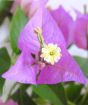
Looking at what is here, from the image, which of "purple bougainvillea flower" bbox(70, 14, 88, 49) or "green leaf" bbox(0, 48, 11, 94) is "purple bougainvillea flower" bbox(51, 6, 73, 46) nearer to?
"purple bougainvillea flower" bbox(70, 14, 88, 49)

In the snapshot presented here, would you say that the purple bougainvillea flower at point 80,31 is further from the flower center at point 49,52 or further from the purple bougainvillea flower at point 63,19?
the flower center at point 49,52

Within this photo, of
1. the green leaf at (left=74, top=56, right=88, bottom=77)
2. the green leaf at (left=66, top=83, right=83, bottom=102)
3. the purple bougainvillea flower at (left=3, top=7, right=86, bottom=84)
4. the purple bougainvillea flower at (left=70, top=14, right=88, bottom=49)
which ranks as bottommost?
the green leaf at (left=66, top=83, right=83, bottom=102)

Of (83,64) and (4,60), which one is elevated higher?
(4,60)

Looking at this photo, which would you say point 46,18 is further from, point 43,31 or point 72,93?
point 72,93

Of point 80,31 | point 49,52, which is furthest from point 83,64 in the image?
point 49,52

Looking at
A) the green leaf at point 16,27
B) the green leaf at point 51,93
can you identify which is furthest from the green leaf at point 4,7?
the green leaf at point 51,93

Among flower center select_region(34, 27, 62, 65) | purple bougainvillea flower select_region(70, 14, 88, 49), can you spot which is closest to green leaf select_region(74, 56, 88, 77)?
purple bougainvillea flower select_region(70, 14, 88, 49)

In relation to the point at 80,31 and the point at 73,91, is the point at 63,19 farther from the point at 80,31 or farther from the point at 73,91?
the point at 73,91
